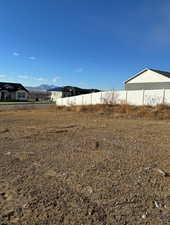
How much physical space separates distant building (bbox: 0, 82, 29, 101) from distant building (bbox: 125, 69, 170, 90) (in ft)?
103

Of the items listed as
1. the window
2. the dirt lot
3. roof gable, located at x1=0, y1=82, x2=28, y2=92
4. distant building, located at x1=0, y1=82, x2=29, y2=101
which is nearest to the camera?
the dirt lot

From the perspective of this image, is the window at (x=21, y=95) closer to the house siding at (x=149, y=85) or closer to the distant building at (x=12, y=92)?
the distant building at (x=12, y=92)

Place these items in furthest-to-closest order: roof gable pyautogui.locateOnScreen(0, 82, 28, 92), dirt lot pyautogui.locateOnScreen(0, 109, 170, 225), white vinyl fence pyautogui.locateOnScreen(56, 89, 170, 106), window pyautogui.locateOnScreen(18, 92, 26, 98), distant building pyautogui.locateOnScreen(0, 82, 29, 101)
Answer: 1. window pyautogui.locateOnScreen(18, 92, 26, 98)
2. roof gable pyautogui.locateOnScreen(0, 82, 28, 92)
3. distant building pyautogui.locateOnScreen(0, 82, 29, 101)
4. white vinyl fence pyautogui.locateOnScreen(56, 89, 170, 106)
5. dirt lot pyautogui.locateOnScreen(0, 109, 170, 225)

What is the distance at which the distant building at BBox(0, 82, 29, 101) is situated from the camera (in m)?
45.1

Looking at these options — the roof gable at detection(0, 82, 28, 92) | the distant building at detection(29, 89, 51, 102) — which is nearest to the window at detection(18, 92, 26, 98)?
the roof gable at detection(0, 82, 28, 92)

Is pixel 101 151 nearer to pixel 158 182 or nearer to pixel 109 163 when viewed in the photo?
pixel 109 163

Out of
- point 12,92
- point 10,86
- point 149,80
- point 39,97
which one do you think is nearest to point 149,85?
point 149,80

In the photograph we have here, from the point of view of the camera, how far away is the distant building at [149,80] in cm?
2138

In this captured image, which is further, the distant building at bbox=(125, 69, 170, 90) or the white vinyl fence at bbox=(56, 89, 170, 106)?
the distant building at bbox=(125, 69, 170, 90)

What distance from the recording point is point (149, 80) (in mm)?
22797

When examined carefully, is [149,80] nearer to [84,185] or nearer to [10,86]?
[84,185]

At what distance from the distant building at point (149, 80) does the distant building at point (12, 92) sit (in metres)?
31.3

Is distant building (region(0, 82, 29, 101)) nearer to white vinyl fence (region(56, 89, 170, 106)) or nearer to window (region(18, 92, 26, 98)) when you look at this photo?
window (region(18, 92, 26, 98))

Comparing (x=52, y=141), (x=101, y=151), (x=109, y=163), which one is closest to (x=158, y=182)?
(x=109, y=163)
